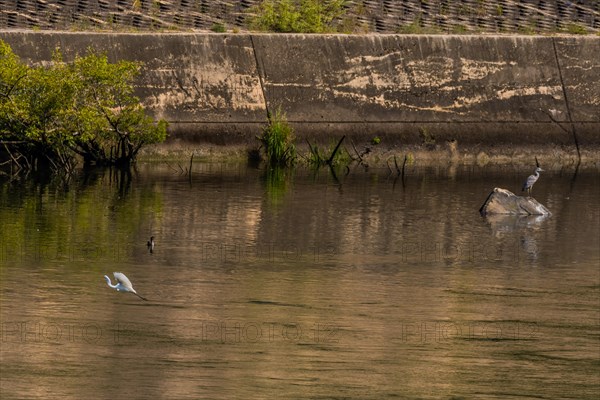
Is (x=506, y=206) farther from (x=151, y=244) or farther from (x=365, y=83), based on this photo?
(x=365, y=83)

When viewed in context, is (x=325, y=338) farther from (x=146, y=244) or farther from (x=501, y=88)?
(x=501, y=88)

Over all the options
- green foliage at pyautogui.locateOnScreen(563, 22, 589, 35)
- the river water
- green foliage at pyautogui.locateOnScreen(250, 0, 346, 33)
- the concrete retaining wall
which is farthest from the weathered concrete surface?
green foliage at pyautogui.locateOnScreen(563, 22, 589, 35)

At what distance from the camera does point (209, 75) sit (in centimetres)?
2456

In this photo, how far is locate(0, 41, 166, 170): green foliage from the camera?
847 inches

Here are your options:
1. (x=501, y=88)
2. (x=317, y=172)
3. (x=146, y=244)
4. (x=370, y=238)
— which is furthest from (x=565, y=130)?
(x=146, y=244)

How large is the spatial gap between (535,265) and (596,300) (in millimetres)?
1937

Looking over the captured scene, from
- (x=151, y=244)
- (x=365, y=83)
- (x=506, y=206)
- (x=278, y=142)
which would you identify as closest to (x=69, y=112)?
(x=278, y=142)

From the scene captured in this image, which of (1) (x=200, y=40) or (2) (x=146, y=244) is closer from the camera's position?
(2) (x=146, y=244)

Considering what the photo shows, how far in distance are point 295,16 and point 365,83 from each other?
1.75 m

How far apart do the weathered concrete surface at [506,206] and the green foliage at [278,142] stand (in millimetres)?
5411

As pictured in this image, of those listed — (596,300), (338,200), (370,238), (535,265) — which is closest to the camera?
(596,300)

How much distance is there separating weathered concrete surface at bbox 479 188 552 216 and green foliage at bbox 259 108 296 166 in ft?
17.8

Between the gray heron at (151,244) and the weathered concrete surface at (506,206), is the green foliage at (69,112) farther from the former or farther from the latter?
the gray heron at (151,244)

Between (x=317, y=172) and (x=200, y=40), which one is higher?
(x=200, y=40)
